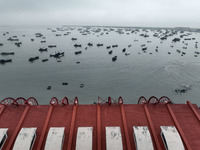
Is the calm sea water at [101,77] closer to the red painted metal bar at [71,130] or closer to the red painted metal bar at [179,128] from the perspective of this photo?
Result: the red painted metal bar at [71,130]

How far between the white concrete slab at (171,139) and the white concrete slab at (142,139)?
1.85m

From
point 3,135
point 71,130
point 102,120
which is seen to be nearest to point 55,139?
point 71,130

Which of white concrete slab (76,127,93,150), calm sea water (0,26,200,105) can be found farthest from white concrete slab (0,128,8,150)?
calm sea water (0,26,200,105)

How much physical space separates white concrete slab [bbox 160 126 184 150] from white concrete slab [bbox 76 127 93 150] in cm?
864

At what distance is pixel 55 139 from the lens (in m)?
14.9

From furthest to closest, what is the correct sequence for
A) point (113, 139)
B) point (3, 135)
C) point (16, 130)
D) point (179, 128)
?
point (179, 128), point (16, 130), point (3, 135), point (113, 139)

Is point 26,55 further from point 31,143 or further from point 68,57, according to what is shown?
point 31,143

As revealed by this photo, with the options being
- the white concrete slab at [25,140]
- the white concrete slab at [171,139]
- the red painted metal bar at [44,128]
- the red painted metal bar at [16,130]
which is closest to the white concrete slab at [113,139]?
the white concrete slab at [171,139]

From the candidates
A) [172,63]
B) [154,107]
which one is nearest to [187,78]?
[172,63]

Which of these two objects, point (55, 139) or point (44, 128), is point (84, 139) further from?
point (44, 128)

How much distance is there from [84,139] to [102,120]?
14.0ft

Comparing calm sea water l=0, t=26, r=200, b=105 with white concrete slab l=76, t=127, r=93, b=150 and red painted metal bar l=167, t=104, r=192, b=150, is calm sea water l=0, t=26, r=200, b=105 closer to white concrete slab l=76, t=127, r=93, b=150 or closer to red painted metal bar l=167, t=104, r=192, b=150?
red painted metal bar l=167, t=104, r=192, b=150

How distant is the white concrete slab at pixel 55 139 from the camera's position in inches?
566

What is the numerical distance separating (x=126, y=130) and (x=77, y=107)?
314 inches
